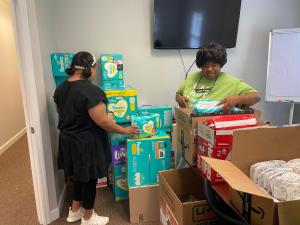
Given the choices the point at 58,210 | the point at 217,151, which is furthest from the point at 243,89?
the point at 58,210

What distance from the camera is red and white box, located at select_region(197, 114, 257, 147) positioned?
1.27 meters

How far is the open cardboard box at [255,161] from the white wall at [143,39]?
5.66ft

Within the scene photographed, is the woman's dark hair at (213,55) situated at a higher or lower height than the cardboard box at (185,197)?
higher

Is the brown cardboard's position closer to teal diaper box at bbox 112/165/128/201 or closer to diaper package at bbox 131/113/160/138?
diaper package at bbox 131/113/160/138

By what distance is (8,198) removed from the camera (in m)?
2.50

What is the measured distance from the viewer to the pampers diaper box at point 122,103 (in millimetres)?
2303

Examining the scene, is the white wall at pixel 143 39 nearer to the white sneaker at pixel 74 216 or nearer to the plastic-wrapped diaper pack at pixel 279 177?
the white sneaker at pixel 74 216

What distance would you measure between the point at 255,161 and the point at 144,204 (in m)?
1.16

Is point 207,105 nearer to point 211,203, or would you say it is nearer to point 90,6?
point 211,203

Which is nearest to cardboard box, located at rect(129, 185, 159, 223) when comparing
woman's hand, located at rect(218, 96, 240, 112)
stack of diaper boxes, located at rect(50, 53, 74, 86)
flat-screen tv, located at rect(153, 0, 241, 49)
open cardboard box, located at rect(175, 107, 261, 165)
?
open cardboard box, located at rect(175, 107, 261, 165)

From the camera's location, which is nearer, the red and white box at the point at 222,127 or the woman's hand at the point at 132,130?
the red and white box at the point at 222,127

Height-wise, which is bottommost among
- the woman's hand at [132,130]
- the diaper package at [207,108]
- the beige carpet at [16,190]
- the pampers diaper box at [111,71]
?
the beige carpet at [16,190]

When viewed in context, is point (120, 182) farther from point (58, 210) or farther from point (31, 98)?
point (31, 98)

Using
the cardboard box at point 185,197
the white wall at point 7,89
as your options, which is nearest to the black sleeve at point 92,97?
the cardboard box at point 185,197
